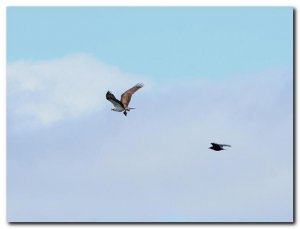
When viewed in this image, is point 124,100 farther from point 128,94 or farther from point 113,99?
point 113,99

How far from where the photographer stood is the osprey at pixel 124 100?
1884cm

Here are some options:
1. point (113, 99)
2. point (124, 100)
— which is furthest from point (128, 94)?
point (113, 99)

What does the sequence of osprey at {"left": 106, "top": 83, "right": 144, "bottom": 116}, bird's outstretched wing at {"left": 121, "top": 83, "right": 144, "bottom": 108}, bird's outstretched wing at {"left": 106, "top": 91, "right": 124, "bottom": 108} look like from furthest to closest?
bird's outstretched wing at {"left": 121, "top": 83, "right": 144, "bottom": 108}, osprey at {"left": 106, "top": 83, "right": 144, "bottom": 116}, bird's outstretched wing at {"left": 106, "top": 91, "right": 124, "bottom": 108}

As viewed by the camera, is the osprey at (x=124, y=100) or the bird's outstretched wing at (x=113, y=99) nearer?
the bird's outstretched wing at (x=113, y=99)

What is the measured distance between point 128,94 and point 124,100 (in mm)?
167

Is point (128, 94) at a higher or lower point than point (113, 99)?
higher

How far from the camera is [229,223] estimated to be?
17.0 m

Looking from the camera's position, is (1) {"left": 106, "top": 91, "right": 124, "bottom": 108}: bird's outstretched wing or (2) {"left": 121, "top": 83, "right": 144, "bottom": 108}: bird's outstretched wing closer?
(1) {"left": 106, "top": 91, "right": 124, "bottom": 108}: bird's outstretched wing

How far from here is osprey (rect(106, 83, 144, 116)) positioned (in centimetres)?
1884

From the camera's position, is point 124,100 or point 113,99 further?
point 124,100

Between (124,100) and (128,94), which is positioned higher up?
(128,94)

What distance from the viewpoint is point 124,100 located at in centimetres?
1908

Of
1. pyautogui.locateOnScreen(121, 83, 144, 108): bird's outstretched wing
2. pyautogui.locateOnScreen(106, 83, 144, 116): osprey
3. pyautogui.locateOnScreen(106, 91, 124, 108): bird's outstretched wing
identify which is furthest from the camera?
pyautogui.locateOnScreen(121, 83, 144, 108): bird's outstretched wing
